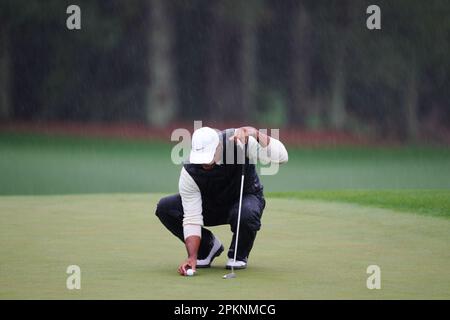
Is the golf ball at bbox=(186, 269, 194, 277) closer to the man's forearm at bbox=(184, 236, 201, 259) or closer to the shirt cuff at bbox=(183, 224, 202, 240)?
the man's forearm at bbox=(184, 236, 201, 259)

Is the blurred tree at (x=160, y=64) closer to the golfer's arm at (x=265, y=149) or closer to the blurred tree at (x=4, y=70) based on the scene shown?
the blurred tree at (x=4, y=70)

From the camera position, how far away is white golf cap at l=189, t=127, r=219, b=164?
8.81 meters

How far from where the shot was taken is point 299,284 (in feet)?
28.4

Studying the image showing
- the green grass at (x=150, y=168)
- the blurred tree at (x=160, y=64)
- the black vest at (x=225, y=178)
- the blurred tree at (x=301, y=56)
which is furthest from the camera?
the blurred tree at (x=301, y=56)

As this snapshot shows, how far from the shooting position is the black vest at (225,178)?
A: 9.20 m

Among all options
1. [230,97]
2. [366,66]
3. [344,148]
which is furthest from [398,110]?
[344,148]

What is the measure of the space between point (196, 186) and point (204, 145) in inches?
25.2

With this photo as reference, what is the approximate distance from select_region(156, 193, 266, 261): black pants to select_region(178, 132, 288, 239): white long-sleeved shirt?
268mm

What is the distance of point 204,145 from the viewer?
8844 millimetres

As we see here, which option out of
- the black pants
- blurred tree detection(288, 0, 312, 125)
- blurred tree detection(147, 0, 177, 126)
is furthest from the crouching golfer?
blurred tree detection(288, 0, 312, 125)

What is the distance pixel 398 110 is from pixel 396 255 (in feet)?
138

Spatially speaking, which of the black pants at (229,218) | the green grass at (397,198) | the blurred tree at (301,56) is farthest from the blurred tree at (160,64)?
the black pants at (229,218)

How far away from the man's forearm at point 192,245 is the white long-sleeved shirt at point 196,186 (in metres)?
0.04

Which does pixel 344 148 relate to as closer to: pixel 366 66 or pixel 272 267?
pixel 366 66
